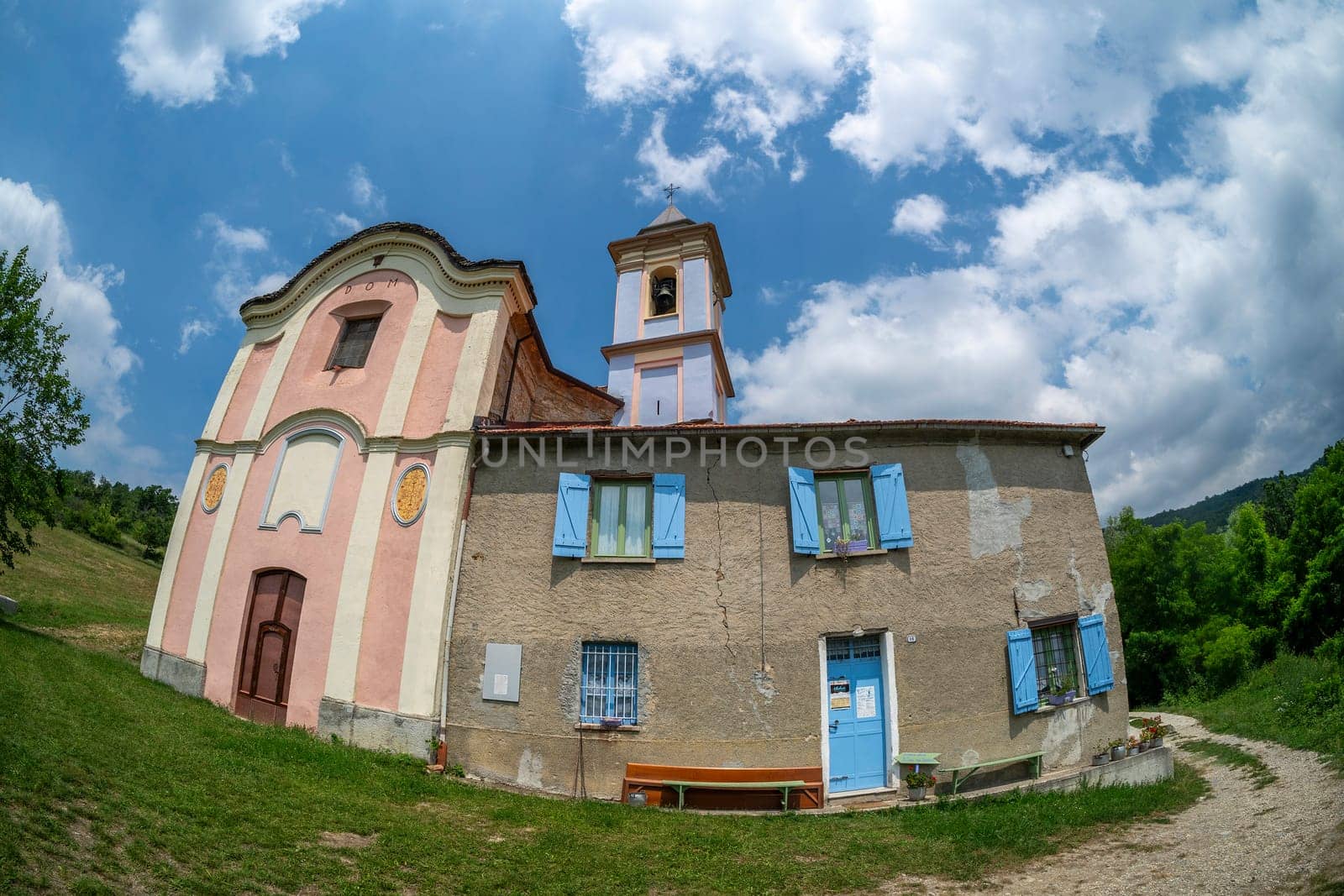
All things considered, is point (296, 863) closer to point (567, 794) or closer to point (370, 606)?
point (567, 794)

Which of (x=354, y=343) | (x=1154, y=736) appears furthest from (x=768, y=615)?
(x=354, y=343)

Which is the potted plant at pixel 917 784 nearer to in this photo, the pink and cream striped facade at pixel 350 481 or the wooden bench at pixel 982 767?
the wooden bench at pixel 982 767

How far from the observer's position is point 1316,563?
803 inches

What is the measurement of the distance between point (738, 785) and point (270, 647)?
369 inches

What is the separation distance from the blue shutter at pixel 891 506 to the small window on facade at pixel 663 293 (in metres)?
11.4

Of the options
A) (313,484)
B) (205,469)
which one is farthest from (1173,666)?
(205,469)

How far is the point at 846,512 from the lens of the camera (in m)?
11.2

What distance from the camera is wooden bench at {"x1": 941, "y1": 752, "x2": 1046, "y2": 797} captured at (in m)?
9.84

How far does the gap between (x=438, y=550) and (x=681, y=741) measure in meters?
5.33

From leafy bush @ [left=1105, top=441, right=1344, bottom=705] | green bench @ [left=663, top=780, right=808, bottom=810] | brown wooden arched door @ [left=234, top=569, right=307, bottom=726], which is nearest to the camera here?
green bench @ [left=663, top=780, right=808, bottom=810]

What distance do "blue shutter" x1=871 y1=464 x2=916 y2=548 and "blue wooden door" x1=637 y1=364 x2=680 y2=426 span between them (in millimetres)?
9398

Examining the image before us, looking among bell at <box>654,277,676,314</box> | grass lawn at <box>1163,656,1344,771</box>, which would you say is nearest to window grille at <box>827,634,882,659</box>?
grass lawn at <box>1163,656,1344,771</box>

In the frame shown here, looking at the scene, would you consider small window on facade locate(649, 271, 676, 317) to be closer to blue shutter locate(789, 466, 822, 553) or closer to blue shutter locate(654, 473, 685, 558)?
blue shutter locate(654, 473, 685, 558)

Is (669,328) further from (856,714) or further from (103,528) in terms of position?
(103,528)
